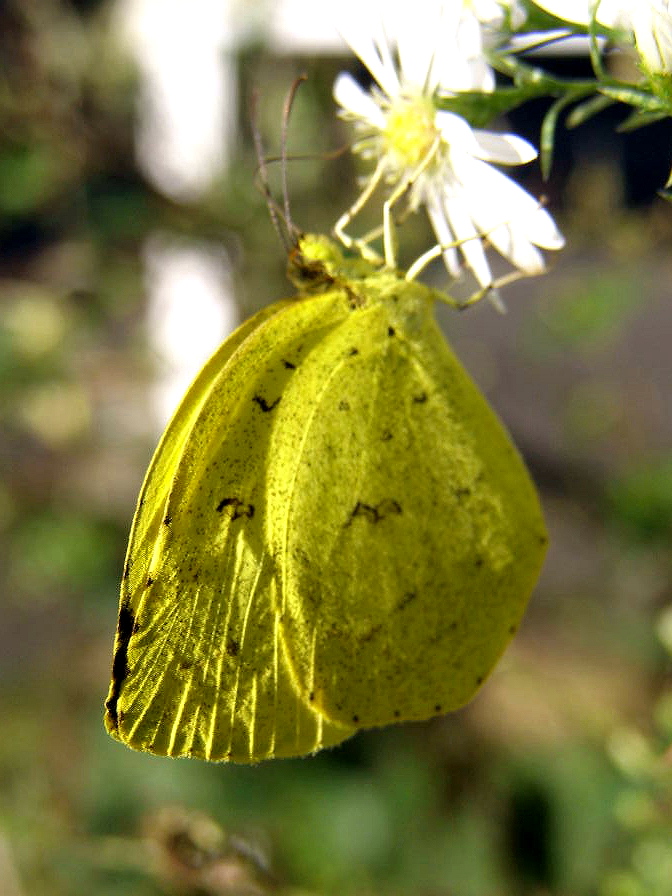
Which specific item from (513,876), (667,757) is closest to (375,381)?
(667,757)

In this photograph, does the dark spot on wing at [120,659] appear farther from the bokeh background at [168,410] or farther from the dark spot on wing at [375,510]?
the bokeh background at [168,410]

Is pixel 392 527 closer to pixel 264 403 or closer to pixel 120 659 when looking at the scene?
pixel 264 403

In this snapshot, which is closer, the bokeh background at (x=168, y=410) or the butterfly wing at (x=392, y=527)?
the butterfly wing at (x=392, y=527)

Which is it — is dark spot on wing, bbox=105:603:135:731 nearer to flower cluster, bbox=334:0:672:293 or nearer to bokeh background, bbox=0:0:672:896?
flower cluster, bbox=334:0:672:293

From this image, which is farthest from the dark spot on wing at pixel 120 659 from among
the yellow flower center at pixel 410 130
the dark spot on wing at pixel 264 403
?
the yellow flower center at pixel 410 130

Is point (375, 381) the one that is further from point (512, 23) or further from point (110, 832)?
point (110, 832)

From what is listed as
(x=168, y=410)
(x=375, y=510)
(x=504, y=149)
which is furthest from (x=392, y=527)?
(x=168, y=410)
